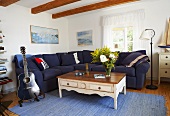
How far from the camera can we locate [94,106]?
87.7 inches

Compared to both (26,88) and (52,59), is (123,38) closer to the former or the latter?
(52,59)

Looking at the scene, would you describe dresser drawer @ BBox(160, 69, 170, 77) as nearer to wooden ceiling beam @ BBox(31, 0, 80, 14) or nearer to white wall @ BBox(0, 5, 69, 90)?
wooden ceiling beam @ BBox(31, 0, 80, 14)

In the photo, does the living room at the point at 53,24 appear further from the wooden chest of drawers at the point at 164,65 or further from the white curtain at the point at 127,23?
the wooden chest of drawers at the point at 164,65

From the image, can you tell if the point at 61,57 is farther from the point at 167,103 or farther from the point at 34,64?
the point at 167,103

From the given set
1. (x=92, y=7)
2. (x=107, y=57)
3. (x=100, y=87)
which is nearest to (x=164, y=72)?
(x=107, y=57)

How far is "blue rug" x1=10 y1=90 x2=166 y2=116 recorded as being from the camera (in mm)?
1991

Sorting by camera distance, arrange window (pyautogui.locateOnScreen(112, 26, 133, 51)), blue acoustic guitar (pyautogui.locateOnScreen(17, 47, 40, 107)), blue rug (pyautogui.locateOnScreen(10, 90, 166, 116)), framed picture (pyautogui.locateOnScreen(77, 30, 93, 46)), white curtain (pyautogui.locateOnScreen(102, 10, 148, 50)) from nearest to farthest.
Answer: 1. blue rug (pyautogui.locateOnScreen(10, 90, 166, 116))
2. blue acoustic guitar (pyautogui.locateOnScreen(17, 47, 40, 107))
3. white curtain (pyautogui.locateOnScreen(102, 10, 148, 50))
4. window (pyautogui.locateOnScreen(112, 26, 133, 51))
5. framed picture (pyautogui.locateOnScreen(77, 30, 93, 46))

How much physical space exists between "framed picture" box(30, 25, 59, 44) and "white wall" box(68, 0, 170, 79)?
88 cm

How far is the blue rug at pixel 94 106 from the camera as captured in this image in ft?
6.53

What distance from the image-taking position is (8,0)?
8.98ft

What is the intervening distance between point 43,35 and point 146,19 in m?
3.28

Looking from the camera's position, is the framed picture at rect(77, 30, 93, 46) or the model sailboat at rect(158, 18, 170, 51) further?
the framed picture at rect(77, 30, 93, 46)

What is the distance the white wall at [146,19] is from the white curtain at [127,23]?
0.15 m

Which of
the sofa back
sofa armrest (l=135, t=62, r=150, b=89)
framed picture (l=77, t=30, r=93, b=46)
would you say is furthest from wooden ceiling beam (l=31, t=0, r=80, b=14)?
sofa armrest (l=135, t=62, r=150, b=89)
